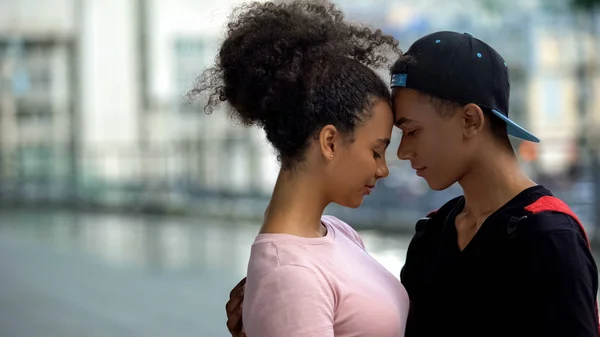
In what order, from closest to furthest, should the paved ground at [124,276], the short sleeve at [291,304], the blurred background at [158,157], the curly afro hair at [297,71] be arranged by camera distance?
the short sleeve at [291,304], the curly afro hair at [297,71], the paved ground at [124,276], the blurred background at [158,157]

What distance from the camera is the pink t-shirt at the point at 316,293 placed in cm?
133

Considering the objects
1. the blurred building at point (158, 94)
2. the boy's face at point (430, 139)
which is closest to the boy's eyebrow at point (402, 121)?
the boy's face at point (430, 139)

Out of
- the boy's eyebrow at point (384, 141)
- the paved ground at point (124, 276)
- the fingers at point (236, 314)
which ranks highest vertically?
the boy's eyebrow at point (384, 141)

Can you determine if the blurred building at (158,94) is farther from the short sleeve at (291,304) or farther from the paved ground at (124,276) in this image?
the short sleeve at (291,304)

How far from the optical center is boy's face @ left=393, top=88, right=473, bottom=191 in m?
1.55

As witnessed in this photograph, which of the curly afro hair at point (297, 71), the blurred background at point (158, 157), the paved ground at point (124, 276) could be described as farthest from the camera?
the blurred background at point (158, 157)

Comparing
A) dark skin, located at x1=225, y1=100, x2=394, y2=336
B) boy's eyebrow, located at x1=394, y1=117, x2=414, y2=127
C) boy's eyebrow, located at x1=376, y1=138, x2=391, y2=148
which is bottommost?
dark skin, located at x1=225, y1=100, x2=394, y2=336

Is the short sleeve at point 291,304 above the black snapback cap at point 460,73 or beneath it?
beneath

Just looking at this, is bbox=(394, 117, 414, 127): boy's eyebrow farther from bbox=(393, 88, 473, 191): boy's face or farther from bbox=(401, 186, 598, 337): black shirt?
bbox=(401, 186, 598, 337): black shirt

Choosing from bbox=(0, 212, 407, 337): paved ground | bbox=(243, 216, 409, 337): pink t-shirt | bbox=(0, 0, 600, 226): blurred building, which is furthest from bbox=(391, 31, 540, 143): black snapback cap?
bbox=(0, 0, 600, 226): blurred building

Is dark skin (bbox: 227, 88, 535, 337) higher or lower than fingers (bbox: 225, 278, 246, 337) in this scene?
higher

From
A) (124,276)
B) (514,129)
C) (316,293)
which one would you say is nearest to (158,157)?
(124,276)

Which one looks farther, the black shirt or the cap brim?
the cap brim

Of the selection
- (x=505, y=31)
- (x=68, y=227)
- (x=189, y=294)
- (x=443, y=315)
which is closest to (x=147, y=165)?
(x=68, y=227)
